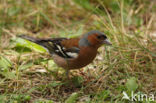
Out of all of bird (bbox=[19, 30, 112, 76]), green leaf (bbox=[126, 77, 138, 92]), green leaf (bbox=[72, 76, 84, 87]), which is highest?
bird (bbox=[19, 30, 112, 76])

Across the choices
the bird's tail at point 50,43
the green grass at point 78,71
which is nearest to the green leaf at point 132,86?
the green grass at point 78,71

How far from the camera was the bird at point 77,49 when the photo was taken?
13.0 feet

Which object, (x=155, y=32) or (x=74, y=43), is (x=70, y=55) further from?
(x=155, y=32)

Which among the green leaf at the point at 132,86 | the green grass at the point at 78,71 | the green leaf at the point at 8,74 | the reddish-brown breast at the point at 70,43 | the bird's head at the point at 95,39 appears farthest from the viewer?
the reddish-brown breast at the point at 70,43

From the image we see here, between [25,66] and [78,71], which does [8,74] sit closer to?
[25,66]

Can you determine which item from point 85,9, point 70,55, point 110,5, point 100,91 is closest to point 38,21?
point 85,9

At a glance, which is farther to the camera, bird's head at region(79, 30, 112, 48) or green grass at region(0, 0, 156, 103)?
bird's head at region(79, 30, 112, 48)

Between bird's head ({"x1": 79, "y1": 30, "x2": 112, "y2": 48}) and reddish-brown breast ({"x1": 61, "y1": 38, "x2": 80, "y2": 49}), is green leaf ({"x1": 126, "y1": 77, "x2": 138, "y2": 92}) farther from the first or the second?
reddish-brown breast ({"x1": 61, "y1": 38, "x2": 80, "y2": 49})

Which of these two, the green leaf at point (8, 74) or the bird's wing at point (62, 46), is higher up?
the bird's wing at point (62, 46)

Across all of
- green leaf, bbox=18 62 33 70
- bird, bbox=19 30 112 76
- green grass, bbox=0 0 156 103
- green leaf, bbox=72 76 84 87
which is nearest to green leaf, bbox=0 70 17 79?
green grass, bbox=0 0 156 103

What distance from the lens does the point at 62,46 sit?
4309 mm

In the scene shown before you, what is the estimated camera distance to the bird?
3.95m

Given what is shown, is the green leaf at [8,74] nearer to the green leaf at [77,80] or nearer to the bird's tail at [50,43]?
the bird's tail at [50,43]

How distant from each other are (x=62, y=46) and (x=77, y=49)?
332mm
